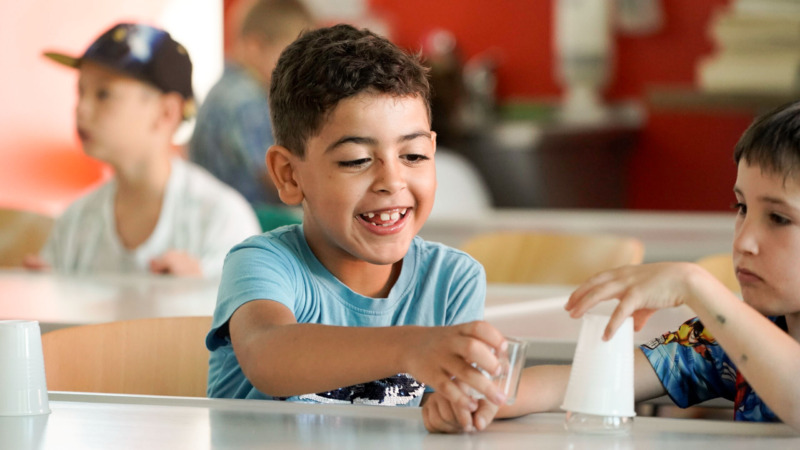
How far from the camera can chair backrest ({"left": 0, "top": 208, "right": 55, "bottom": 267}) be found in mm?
2609

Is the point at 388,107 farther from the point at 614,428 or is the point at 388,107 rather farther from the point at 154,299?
the point at 154,299

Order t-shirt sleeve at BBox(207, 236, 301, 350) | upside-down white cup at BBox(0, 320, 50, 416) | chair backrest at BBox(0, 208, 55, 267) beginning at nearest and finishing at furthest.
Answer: upside-down white cup at BBox(0, 320, 50, 416) → t-shirt sleeve at BBox(207, 236, 301, 350) → chair backrest at BBox(0, 208, 55, 267)

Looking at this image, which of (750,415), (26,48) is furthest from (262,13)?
(750,415)

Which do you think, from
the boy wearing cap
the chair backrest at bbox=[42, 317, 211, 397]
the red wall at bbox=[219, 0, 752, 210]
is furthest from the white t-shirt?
the red wall at bbox=[219, 0, 752, 210]

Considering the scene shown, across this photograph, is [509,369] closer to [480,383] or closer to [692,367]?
Result: [480,383]

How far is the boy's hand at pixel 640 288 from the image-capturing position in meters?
0.81

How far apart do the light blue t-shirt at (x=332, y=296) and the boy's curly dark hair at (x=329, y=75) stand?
114 mm

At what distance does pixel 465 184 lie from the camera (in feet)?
14.3

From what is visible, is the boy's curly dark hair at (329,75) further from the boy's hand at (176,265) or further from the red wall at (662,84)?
the red wall at (662,84)

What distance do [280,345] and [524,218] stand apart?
2.31 m

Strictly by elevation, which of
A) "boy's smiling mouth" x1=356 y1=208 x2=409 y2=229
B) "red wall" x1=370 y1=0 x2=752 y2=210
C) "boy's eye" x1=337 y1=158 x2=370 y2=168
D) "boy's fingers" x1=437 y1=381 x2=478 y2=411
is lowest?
"boy's fingers" x1=437 y1=381 x2=478 y2=411

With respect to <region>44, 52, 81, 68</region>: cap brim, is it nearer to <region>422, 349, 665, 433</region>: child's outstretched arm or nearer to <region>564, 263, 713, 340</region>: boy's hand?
<region>422, 349, 665, 433</region>: child's outstretched arm

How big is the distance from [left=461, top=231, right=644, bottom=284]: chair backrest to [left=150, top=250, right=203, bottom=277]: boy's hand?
23.7 inches

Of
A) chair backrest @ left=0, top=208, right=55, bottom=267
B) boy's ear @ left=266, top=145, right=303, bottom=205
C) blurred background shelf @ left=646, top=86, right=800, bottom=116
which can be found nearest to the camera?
boy's ear @ left=266, top=145, right=303, bottom=205
